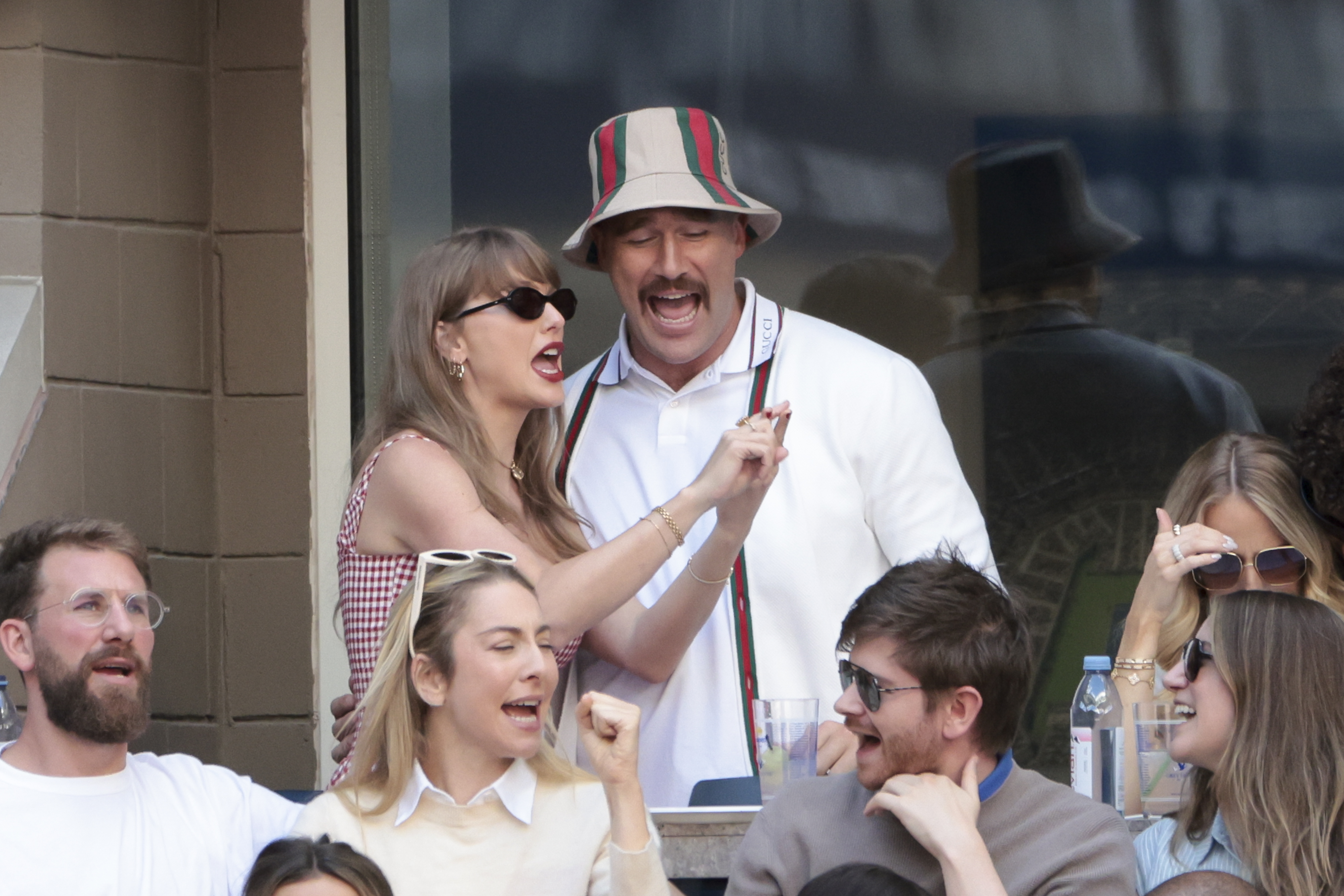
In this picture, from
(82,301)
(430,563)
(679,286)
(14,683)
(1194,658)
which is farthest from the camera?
(82,301)

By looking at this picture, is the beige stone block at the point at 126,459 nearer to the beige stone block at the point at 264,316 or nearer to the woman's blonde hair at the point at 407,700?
the beige stone block at the point at 264,316

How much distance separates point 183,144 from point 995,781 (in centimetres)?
273

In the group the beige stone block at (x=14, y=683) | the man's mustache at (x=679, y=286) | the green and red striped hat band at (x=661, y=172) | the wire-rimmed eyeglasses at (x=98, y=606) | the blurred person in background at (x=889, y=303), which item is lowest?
the beige stone block at (x=14, y=683)

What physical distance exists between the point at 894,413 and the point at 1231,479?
652mm

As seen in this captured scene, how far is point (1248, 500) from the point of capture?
3170 mm

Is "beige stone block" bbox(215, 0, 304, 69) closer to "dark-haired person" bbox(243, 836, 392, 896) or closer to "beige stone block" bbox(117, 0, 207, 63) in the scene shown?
"beige stone block" bbox(117, 0, 207, 63)

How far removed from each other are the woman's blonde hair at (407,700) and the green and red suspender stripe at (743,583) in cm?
58

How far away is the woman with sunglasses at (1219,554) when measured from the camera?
9.93ft

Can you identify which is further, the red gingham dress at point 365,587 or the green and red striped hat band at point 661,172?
the green and red striped hat band at point 661,172

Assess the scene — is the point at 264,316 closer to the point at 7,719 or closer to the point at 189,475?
the point at 189,475

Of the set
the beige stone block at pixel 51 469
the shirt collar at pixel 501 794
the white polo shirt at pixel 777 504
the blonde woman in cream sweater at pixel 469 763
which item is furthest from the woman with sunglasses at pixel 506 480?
the beige stone block at pixel 51 469

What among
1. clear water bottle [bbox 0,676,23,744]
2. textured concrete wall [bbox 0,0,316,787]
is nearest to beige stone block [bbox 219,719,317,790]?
textured concrete wall [bbox 0,0,316,787]

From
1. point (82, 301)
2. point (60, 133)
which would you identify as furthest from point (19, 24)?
point (82, 301)

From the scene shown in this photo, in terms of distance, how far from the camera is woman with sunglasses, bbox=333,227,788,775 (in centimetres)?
300
